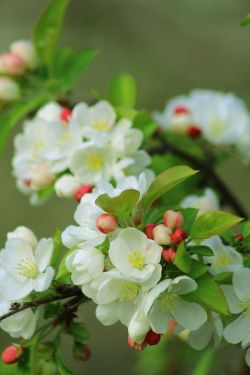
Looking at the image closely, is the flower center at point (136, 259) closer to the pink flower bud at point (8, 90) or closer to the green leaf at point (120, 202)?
the green leaf at point (120, 202)

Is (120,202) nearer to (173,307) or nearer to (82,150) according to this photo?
(173,307)

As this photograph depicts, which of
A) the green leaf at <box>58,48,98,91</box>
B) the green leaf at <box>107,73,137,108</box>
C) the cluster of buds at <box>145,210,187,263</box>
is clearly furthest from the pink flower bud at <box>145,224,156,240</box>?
the green leaf at <box>58,48,98,91</box>

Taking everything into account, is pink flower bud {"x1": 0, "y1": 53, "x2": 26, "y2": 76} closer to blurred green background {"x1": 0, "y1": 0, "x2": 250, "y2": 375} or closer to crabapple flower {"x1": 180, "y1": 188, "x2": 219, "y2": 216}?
crabapple flower {"x1": 180, "y1": 188, "x2": 219, "y2": 216}

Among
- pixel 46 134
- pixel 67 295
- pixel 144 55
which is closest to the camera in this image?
pixel 67 295

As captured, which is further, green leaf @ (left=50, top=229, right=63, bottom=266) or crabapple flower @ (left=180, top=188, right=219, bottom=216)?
crabapple flower @ (left=180, top=188, right=219, bottom=216)

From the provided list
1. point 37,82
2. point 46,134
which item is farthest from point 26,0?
point 46,134

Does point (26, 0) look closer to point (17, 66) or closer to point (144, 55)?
point (144, 55)
